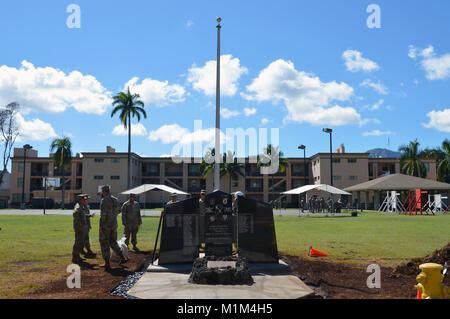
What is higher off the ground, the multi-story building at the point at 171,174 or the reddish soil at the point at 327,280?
the multi-story building at the point at 171,174

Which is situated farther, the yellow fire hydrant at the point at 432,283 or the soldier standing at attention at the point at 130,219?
the soldier standing at attention at the point at 130,219

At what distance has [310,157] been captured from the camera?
68750 millimetres

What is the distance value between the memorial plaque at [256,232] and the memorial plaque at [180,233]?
105 cm

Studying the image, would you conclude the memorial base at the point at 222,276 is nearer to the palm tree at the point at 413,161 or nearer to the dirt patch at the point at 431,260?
the dirt patch at the point at 431,260

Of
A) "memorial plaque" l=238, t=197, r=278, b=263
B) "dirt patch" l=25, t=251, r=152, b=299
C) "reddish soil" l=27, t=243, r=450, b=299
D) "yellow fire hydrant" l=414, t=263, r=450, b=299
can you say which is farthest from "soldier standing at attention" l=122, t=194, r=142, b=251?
"yellow fire hydrant" l=414, t=263, r=450, b=299

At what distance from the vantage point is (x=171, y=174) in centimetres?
6769

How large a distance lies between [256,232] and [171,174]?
5985cm

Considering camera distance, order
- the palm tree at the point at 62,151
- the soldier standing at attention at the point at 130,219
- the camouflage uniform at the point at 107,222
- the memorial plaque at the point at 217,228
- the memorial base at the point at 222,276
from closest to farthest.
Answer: the memorial base at the point at 222,276, the memorial plaque at the point at 217,228, the camouflage uniform at the point at 107,222, the soldier standing at attention at the point at 130,219, the palm tree at the point at 62,151

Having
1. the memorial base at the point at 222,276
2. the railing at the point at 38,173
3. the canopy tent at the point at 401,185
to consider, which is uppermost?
the railing at the point at 38,173

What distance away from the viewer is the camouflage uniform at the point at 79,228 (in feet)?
29.9

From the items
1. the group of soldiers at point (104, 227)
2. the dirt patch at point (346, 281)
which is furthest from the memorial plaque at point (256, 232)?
the group of soldiers at point (104, 227)

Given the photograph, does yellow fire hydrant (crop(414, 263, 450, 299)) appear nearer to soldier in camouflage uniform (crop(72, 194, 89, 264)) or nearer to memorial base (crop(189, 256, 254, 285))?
memorial base (crop(189, 256, 254, 285))
